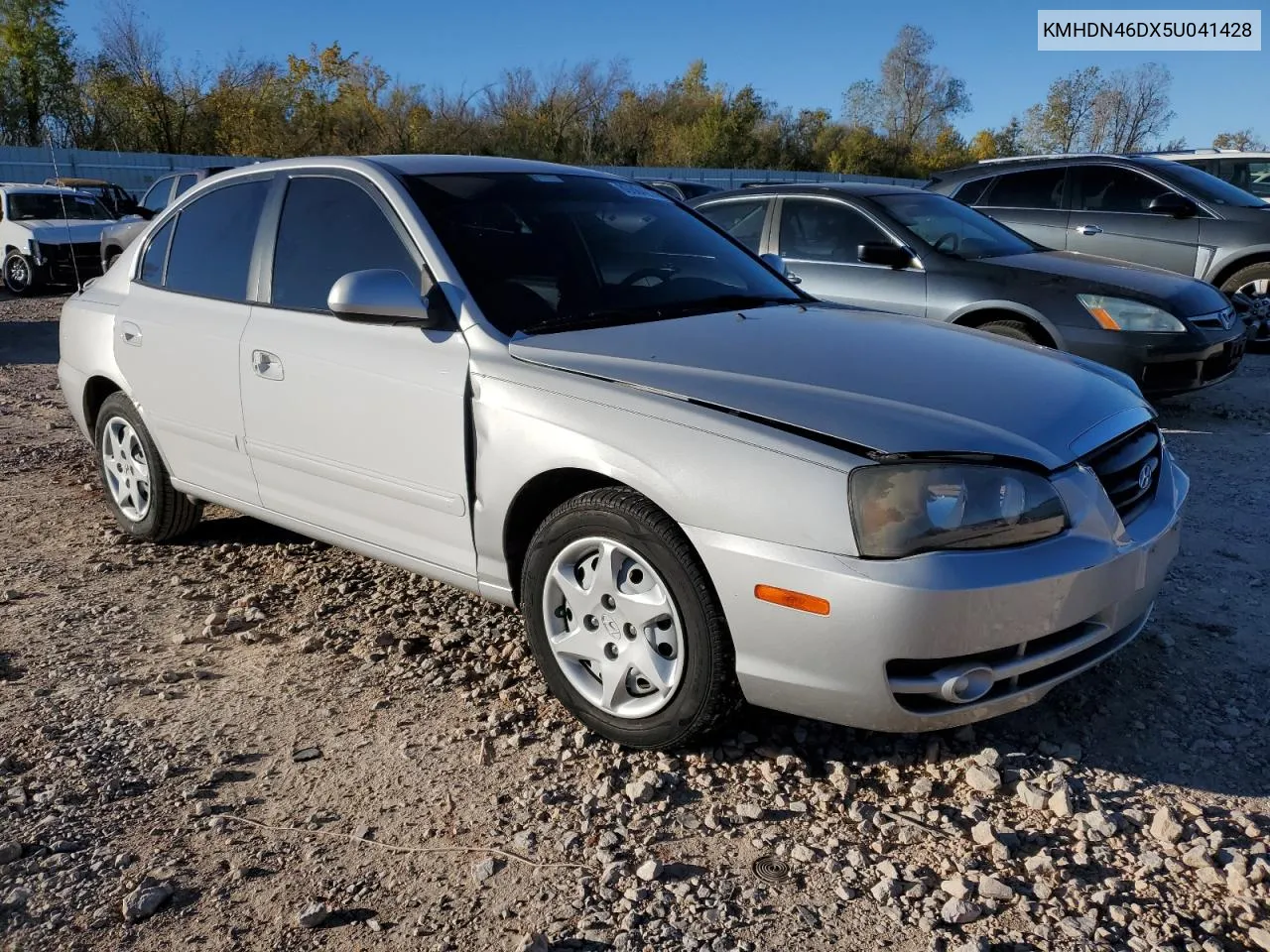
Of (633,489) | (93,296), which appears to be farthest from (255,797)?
(93,296)

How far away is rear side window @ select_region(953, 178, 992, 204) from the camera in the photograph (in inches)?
379

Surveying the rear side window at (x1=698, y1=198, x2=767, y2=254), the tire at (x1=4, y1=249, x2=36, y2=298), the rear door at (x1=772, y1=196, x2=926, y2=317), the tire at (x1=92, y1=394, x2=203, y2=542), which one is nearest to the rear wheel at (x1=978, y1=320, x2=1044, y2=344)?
the rear door at (x1=772, y1=196, x2=926, y2=317)

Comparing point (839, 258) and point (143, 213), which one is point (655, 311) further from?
point (143, 213)

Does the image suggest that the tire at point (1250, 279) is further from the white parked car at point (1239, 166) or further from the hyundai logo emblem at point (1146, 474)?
the hyundai logo emblem at point (1146, 474)

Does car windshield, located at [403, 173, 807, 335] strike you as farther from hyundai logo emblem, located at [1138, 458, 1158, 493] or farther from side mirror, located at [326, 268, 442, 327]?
hyundai logo emblem, located at [1138, 458, 1158, 493]

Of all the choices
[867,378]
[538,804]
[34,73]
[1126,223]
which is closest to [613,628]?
[538,804]

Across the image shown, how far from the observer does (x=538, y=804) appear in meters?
2.71

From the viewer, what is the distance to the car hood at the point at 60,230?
1570 cm

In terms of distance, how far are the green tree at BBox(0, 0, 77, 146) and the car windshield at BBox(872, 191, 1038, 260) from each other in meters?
38.0

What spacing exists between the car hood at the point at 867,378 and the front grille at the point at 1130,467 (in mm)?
84

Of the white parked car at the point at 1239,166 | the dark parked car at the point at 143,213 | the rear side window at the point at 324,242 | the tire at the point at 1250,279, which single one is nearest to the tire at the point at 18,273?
the dark parked car at the point at 143,213

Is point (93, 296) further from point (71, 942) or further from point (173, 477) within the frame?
point (71, 942)

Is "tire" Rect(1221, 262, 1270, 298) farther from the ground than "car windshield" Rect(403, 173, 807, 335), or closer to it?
closer to it

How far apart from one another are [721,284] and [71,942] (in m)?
2.81
